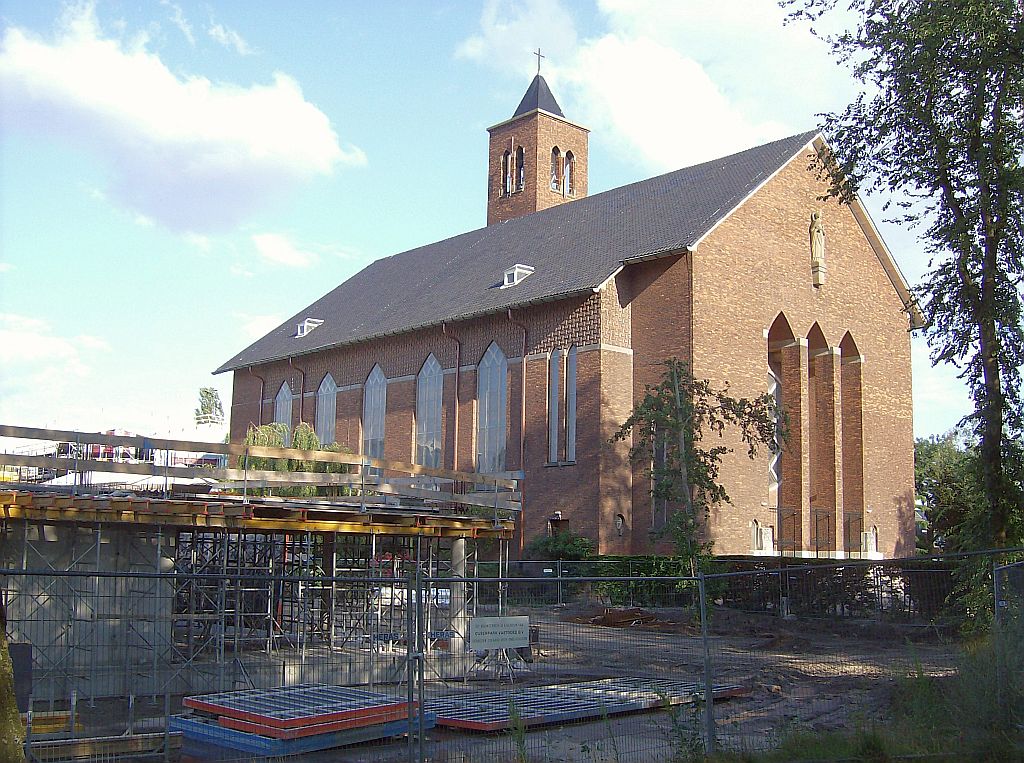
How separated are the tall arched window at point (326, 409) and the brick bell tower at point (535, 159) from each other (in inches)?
548

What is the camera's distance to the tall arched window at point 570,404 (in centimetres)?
3816

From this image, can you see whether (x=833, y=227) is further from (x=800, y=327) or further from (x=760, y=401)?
(x=760, y=401)

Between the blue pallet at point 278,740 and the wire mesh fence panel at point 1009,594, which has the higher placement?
the wire mesh fence panel at point 1009,594

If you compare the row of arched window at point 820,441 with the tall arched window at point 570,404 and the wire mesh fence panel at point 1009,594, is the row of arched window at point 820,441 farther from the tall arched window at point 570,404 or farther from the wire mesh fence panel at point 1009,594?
the wire mesh fence panel at point 1009,594

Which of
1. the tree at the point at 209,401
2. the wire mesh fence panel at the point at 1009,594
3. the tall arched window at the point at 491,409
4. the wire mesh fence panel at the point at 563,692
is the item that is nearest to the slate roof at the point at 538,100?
the tall arched window at the point at 491,409

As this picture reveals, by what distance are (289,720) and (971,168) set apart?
16.6m

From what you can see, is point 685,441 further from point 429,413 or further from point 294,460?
point 429,413

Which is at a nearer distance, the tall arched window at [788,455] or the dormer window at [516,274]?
Result: the tall arched window at [788,455]

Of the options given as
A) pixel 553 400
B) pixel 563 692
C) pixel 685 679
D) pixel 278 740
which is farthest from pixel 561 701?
pixel 553 400

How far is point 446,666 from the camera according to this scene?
57.3ft

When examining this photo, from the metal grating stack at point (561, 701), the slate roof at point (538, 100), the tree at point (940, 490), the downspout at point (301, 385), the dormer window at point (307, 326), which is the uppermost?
the slate roof at point (538, 100)

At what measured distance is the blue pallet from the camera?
11.7 meters

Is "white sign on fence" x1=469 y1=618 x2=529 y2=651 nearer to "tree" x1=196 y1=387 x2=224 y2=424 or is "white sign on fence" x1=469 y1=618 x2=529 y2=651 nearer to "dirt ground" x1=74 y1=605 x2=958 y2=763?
"dirt ground" x1=74 y1=605 x2=958 y2=763

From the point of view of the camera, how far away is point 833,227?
43562 millimetres
